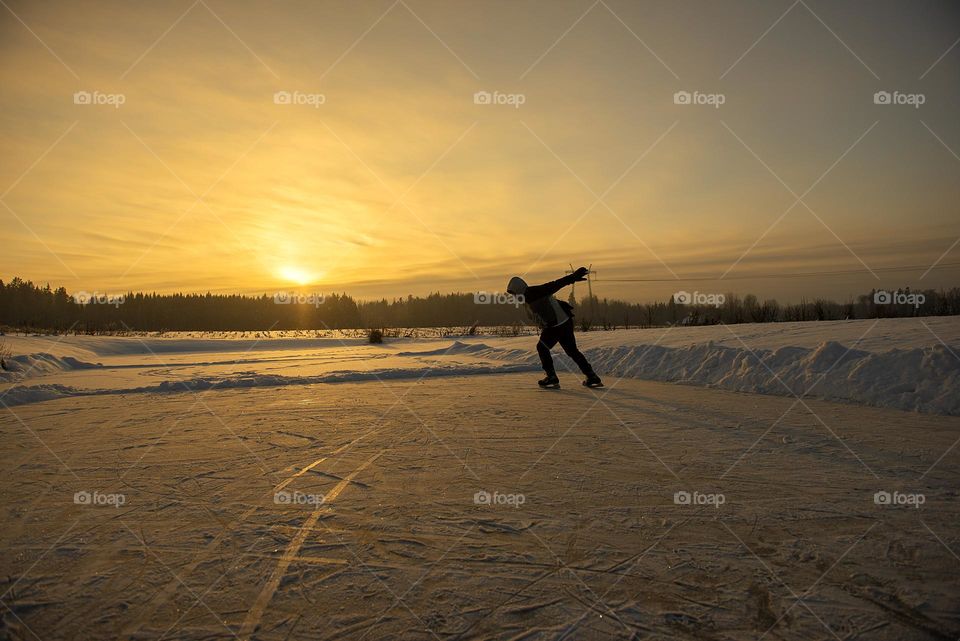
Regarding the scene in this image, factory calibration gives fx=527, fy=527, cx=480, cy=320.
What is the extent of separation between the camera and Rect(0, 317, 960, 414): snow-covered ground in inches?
308

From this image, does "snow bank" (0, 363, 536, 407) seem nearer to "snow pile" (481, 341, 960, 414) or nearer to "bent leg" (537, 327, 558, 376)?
"bent leg" (537, 327, 558, 376)

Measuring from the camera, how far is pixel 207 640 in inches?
87.7

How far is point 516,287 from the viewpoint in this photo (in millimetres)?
10969

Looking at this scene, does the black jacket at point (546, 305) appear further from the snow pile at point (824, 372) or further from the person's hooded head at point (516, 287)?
the snow pile at point (824, 372)

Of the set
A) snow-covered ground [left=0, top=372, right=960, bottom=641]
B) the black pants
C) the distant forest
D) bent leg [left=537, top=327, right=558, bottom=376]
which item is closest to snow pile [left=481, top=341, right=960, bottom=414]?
snow-covered ground [left=0, top=372, right=960, bottom=641]

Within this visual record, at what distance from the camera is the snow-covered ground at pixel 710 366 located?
25.7 ft

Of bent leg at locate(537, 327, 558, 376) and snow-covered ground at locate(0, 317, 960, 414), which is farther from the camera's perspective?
bent leg at locate(537, 327, 558, 376)

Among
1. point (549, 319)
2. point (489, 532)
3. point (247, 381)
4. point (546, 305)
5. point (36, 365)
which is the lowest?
point (489, 532)

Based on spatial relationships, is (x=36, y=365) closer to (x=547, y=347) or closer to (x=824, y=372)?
(x=547, y=347)

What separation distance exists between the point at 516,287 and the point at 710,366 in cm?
440

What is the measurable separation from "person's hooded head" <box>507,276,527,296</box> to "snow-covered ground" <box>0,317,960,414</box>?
366cm

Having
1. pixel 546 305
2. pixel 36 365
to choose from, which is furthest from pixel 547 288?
pixel 36 365

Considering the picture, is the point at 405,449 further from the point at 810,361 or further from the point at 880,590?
the point at 810,361

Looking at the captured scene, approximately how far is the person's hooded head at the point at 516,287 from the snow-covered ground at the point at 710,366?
12.0 feet
